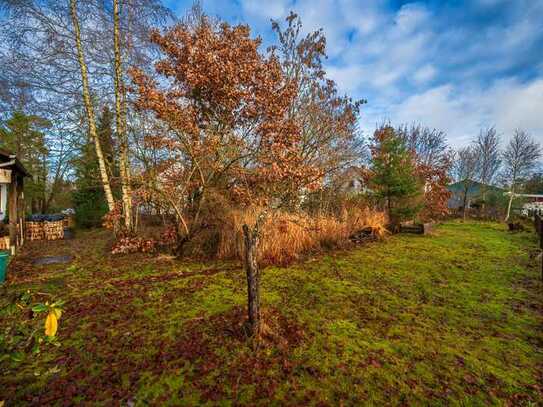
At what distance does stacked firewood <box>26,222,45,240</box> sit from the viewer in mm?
8555

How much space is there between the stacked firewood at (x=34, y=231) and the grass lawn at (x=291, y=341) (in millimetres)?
5978

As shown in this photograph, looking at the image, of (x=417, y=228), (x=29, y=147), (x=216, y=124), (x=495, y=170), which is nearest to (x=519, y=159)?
(x=495, y=170)

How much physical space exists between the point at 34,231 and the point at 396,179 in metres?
13.0

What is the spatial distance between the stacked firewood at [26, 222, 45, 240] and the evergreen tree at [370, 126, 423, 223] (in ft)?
40.1

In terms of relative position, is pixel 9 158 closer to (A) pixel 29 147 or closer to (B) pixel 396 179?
(A) pixel 29 147

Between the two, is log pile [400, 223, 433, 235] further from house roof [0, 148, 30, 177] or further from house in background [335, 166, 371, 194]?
house roof [0, 148, 30, 177]

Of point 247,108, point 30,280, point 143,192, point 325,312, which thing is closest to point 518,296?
point 325,312

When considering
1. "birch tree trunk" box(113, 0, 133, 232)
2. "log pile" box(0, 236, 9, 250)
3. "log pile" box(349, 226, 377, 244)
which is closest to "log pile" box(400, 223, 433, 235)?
"log pile" box(349, 226, 377, 244)

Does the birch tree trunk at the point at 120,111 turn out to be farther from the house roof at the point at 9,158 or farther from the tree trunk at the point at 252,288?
the tree trunk at the point at 252,288

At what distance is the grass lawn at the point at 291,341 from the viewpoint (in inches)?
63.1

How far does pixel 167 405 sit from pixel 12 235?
7393 millimetres

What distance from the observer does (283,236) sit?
517cm

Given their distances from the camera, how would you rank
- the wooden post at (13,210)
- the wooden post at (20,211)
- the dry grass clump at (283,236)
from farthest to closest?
the wooden post at (20,211), the wooden post at (13,210), the dry grass clump at (283,236)

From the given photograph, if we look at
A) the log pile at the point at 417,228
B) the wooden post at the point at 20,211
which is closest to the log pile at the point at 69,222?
the wooden post at the point at 20,211
